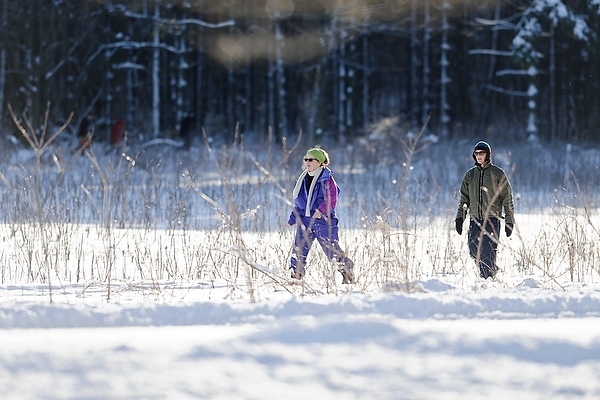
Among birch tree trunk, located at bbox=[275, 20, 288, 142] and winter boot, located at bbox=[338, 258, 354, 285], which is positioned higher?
birch tree trunk, located at bbox=[275, 20, 288, 142]

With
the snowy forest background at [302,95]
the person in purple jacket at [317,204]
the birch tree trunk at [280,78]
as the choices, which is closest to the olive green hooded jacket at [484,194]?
the person in purple jacket at [317,204]

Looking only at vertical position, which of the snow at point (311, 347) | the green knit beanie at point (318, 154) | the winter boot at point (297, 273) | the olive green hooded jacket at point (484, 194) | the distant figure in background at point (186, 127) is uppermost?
the distant figure in background at point (186, 127)

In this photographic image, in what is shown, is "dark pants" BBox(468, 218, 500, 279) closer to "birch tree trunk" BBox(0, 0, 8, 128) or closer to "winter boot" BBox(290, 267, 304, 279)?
"winter boot" BBox(290, 267, 304, 279)

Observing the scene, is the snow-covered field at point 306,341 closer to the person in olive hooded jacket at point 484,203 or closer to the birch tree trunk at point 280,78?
the person in olive hooded jacket at point 484,203

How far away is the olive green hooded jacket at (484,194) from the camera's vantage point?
7395 mm

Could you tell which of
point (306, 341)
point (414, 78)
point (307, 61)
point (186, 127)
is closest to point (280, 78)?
point (186, 127)

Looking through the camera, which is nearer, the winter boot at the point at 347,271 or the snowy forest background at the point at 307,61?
the winter boot at the point at 347,271

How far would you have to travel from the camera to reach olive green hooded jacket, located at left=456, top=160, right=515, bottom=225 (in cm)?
739

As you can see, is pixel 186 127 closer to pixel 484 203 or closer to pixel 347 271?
pixel 484 203

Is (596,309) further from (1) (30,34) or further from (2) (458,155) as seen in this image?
(1) (30,34)

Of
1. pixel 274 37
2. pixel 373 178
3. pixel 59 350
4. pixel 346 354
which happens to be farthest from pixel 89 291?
pixel 274 37

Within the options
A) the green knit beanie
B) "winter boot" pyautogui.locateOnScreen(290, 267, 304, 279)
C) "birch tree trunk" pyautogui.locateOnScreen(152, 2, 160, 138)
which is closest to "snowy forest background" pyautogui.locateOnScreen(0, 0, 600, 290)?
"birch tree trunk" pyautogui.locateOnScreen(152, 2, 160, 138)

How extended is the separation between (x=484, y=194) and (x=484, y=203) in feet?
0.49

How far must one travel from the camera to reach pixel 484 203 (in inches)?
291
